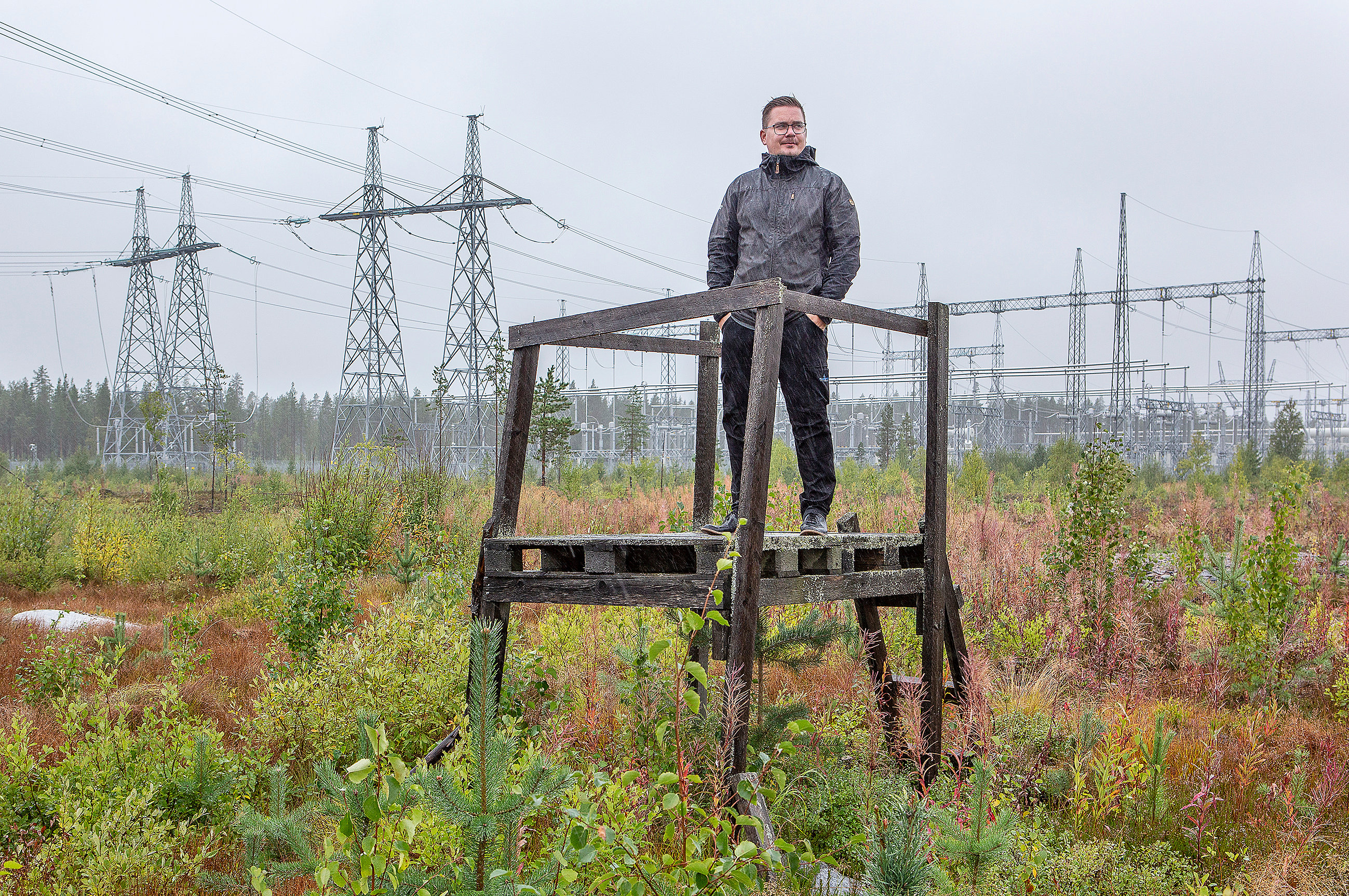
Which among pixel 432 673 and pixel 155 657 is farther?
pixel 155 657

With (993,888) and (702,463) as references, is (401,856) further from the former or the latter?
(702,463)

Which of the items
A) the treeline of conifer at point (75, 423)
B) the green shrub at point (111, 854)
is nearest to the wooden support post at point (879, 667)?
the green shrub at point (111, 854)

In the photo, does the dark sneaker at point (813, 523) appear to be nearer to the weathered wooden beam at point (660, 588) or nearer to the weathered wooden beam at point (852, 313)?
the weathered wooden beam at point (660, 588)

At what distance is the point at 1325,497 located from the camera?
48.8 feet

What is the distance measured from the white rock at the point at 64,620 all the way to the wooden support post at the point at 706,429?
469cm

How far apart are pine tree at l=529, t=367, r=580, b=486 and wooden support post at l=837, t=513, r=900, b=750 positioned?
14.7 meters

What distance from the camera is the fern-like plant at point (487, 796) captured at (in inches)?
64.4

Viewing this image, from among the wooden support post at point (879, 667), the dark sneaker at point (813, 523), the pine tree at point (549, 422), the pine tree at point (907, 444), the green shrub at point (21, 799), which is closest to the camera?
the green shrub at point (21, 799)

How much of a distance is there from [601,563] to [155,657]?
3.99 metres

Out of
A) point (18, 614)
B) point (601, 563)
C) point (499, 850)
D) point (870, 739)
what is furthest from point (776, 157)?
point (18, 614)

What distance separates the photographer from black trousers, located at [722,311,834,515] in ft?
14.0

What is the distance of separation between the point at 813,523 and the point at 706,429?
4.37ft

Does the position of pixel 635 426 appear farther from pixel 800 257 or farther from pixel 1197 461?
pixel 800 257

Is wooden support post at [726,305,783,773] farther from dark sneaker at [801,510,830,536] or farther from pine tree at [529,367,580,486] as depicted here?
pine tree at [529,367,580,486]
